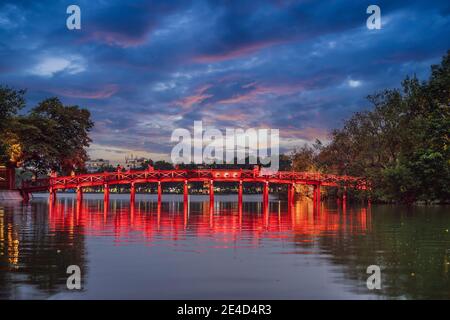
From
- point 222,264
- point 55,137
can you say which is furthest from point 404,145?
point 222,264

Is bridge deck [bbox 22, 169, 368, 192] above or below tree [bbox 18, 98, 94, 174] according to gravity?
below

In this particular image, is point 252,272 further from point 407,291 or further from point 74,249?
point 74,249

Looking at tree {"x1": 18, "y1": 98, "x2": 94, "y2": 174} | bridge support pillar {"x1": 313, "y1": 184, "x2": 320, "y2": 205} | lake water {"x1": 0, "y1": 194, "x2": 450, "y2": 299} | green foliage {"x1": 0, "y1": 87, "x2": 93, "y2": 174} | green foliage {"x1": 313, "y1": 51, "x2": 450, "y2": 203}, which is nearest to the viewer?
lake water {"x1": 0, "y1": 194, "x2": 450, "y2": 299}

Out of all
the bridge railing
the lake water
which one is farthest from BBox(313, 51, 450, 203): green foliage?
the lake water

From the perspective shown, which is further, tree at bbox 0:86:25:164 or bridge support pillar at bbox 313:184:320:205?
bridge support pillar at bbox 313:184:320:205

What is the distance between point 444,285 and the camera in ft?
48.7

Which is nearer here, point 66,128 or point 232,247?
point 232,247

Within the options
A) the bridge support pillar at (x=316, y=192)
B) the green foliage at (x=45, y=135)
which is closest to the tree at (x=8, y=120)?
the green foliage at (x=45, y=135)

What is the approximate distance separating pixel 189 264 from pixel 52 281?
4.64 metres

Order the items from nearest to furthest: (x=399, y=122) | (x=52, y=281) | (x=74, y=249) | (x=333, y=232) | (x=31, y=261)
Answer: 1. (x=52, y=281)
2. (x=31, y=261)
3. (x=74, y=249)
4. (x=333, y=232)
5. (x=399, y=122)

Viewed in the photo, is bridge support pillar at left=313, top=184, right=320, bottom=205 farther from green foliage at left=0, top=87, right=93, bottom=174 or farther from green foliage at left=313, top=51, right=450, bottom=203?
green foliage at left=0, top=87, right=93, bottom=174

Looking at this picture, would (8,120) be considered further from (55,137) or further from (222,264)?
(222,264)

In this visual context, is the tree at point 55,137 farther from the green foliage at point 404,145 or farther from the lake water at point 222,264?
the lake water at point 222,264
